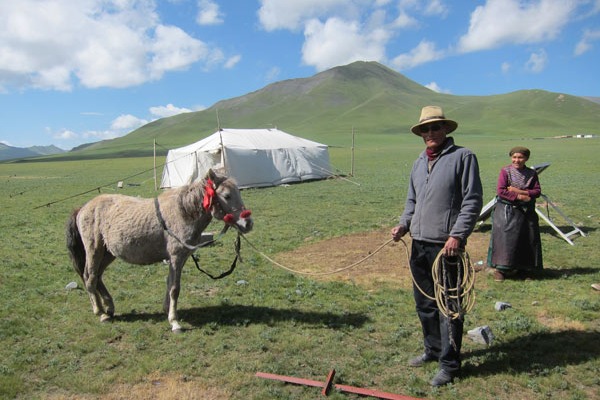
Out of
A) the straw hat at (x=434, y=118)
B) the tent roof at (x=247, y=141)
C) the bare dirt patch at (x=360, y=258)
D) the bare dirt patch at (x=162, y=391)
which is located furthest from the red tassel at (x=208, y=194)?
the tent roof at (x=247, y=141)

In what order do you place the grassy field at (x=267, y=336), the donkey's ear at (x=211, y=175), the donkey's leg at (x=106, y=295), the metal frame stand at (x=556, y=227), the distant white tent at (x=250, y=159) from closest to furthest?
the grassy field at (x=267, y=336) < the donkey's ear at (x=211, y=175) < the donkey's leg at (x=106, y=295) < the metal frame stand at (x=556, y=227) < the distant white tent at (x=250, y=159)

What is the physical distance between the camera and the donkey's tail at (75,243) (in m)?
6.41

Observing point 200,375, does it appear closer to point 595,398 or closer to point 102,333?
point 102,333

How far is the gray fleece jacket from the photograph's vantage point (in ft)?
13.6

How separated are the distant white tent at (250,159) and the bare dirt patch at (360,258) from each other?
1318 cm

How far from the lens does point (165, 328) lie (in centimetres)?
590

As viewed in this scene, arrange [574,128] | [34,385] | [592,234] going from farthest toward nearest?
[574,128] < [592,234] < [34,385]

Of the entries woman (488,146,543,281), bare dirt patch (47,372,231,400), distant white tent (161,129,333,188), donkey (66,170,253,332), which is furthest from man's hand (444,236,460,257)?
distant white tent (161,129,333,188)

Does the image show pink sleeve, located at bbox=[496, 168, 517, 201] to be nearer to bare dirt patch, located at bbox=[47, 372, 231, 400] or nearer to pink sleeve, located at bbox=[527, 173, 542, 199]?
pink sleeve, located at bbox=[527, 173, 542, 199]

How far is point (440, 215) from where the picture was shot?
14.2 feet

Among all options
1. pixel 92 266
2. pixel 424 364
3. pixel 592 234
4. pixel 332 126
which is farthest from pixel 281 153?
pixel 332 126

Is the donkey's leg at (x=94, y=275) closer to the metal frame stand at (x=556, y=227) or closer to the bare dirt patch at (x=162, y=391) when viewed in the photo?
the bare dirt patch at (x=162, y=391)

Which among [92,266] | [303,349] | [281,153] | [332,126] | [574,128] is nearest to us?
[303,349]

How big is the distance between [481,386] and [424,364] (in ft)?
2.09
